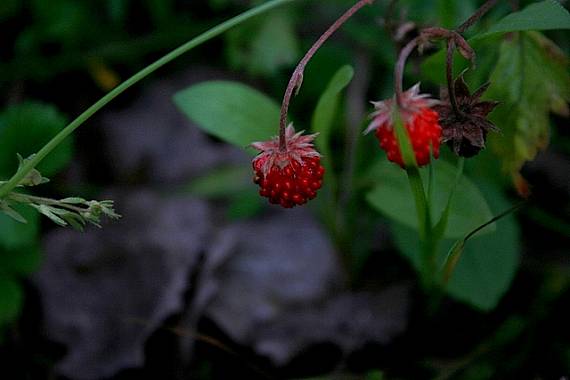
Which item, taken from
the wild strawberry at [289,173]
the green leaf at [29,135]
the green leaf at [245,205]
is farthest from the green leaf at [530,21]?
the green leaf at [29,135]

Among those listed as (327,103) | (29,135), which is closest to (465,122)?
(327,103)

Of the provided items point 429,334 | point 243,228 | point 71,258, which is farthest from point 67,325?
point 429,334

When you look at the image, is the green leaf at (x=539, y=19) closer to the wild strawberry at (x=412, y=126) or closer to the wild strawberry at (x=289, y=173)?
the wild strawberry at (x=412, y=126)

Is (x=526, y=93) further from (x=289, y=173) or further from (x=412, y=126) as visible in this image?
(x=289, y=173)

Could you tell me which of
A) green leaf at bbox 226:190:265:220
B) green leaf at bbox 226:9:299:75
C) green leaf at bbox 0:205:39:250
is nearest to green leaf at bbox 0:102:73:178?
green leaf at bbox 0:205:39:250

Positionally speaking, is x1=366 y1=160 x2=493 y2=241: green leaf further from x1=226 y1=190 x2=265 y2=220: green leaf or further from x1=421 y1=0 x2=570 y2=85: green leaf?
x1=226 y1=190 x2=265 y2=220: green leaf
